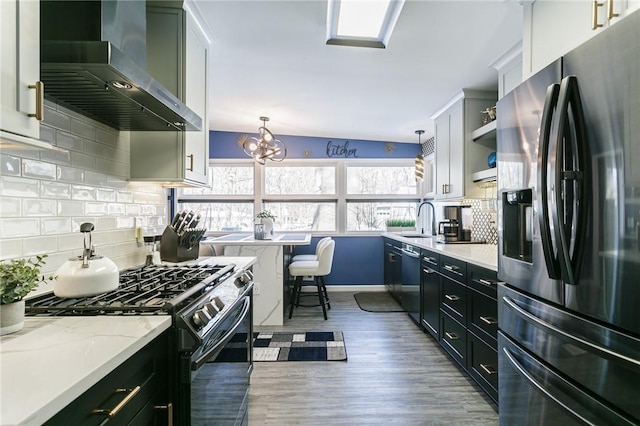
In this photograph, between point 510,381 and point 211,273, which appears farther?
point 211,273

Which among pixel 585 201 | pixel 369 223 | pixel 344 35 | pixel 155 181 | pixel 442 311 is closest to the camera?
pixel 585 201

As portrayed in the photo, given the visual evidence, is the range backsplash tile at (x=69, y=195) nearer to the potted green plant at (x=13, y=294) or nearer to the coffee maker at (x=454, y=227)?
the potted green plant at (x=13, y=294)

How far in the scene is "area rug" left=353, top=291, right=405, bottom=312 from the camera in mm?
4027

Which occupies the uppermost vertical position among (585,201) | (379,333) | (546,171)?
(546,171)

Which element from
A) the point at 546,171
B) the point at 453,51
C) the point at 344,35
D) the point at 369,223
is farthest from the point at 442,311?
the point at 369,223

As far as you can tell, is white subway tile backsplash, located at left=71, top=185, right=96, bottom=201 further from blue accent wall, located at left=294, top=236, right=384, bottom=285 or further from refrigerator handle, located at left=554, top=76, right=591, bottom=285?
blue accent wall, located at left=294, top=236, right=384, bottom=285

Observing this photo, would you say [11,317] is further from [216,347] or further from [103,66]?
[103,66]

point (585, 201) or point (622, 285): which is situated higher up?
point (585, 201)

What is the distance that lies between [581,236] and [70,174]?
6.80 ft

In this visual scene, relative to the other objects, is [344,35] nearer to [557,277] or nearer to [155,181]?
[155,181]

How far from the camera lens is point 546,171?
113 centimetres

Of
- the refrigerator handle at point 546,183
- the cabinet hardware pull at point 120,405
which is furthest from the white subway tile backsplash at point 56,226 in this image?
the refrigerator handle at point 546,183

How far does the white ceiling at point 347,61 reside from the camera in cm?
201

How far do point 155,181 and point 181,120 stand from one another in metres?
0.52
